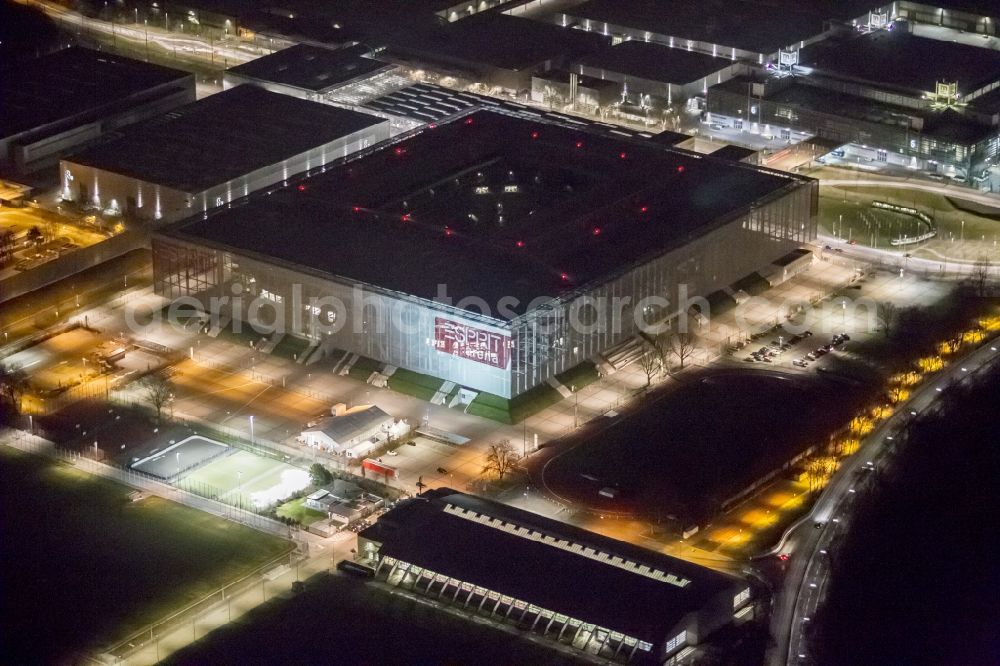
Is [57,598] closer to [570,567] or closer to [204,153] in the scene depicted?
[570,567]

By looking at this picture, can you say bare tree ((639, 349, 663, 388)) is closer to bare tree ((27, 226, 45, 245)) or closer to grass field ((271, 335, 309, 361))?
grass field ((271, 335, 309, 361))

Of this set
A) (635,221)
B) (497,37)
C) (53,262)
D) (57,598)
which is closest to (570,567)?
(57,598)

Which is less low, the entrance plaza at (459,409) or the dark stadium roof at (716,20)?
the dark stadium roof at (716,20)

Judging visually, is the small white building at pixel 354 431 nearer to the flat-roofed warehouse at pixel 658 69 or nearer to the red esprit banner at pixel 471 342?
the red esprit banner at pixel 471 342

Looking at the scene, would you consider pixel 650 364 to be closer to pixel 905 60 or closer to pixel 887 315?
pixel 887 315

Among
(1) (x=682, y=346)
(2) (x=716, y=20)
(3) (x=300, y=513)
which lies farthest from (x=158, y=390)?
(2) (x=716, y=20)

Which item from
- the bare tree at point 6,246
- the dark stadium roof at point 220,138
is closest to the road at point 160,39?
the dark stadium roof at point 220,138

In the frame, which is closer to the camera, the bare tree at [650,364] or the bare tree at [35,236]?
the bare tree at [650,364]

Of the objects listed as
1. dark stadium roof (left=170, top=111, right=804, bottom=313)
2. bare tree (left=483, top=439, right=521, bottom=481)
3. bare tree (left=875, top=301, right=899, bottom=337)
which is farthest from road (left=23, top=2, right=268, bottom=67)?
bare tree (left=483, top=439, right=521, bottom=481)
